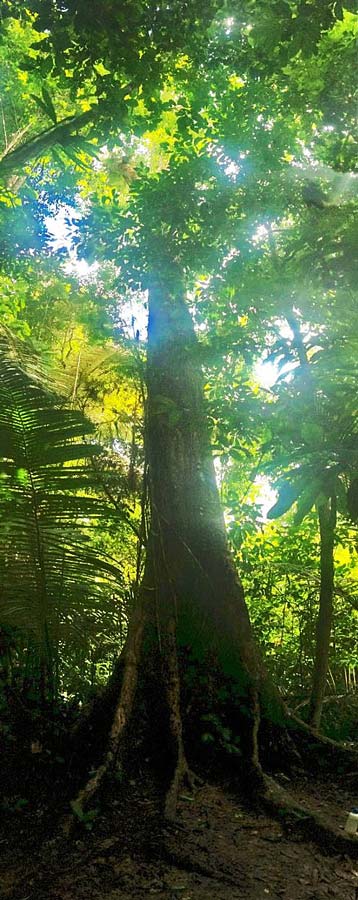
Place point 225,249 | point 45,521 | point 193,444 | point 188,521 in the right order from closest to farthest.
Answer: point 45,521, point 188,521, point 225,249, point 193,444

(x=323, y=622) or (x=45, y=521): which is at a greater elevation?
(x=45, y=521)

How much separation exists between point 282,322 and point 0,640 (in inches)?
130

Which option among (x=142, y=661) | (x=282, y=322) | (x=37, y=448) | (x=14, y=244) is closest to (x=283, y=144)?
(x=282, y=322)

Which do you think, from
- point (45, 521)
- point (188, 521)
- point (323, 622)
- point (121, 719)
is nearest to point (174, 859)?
point (121, 719)

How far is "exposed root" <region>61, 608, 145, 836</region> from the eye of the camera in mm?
2492

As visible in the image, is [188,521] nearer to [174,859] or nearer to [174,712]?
[174,712]

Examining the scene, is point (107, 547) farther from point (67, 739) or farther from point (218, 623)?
point (67, 739)

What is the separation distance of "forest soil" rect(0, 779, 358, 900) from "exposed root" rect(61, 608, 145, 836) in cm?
9

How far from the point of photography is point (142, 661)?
330cm

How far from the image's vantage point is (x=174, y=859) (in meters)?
2.22

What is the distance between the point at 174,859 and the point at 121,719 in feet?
2.86

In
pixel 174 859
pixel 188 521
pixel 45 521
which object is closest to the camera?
pixel 174 859

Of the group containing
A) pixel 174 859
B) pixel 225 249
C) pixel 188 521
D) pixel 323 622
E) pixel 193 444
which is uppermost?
pixel 225 249

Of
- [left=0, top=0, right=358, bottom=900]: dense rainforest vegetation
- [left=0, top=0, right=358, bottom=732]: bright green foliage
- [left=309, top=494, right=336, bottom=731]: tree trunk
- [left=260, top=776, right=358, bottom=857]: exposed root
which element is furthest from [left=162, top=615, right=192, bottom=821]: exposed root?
[left=309, top=494, right=336, bottom=731]: tree trunk
